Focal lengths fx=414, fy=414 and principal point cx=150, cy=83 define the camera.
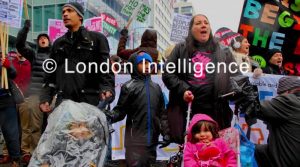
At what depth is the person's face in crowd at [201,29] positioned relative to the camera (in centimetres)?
Answer: 423

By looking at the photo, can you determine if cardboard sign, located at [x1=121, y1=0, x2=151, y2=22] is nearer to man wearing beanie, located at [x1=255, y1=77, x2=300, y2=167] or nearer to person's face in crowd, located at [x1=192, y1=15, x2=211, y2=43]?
person's face in crowd, located at [x1=192, y1=15, x2=211, y2=43]

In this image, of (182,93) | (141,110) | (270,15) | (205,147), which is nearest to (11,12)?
(141,110)

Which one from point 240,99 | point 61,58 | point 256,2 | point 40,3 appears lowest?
point 240,99

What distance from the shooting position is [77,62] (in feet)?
13.7

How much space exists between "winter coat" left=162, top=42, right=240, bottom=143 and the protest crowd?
1 cm

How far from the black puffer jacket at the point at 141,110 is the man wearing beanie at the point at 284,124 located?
1.20 m

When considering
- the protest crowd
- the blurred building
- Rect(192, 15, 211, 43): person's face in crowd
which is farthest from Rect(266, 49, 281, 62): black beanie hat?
the blurred building

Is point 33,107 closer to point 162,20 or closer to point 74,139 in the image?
point 74,139

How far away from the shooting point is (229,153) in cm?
355

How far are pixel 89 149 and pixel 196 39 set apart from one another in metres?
1.69

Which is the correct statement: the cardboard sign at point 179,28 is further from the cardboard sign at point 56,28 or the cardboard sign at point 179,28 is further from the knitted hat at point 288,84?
the knitted hat at point 288,84

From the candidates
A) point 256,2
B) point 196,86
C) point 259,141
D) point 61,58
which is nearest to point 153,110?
point 196,86

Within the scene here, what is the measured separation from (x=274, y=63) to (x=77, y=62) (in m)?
3.88

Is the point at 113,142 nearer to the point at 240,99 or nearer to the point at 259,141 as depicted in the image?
the point at 259,141
